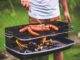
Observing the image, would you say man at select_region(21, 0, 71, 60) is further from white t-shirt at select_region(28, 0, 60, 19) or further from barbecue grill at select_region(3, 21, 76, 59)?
barbecue grill at select_region(3, 21, 76, 59)

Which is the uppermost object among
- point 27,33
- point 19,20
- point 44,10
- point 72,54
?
point 44,10

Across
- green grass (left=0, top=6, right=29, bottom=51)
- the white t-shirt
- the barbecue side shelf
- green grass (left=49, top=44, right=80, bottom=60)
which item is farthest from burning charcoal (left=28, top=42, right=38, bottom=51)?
green grass (left=0, top=6, right=29, bottom=51)

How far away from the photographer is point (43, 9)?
8.98 feet

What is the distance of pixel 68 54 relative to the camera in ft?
14.6

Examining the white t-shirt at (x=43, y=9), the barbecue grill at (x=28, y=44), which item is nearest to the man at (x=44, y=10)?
the white t-shirt at (x=43, y=9)

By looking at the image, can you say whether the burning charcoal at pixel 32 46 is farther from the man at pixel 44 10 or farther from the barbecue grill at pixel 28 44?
the man at pixel 44 10

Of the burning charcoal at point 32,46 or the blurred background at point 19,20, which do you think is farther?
the blurred background at point 19,20

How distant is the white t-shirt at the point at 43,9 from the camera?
2715mm

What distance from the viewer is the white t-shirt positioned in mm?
2715

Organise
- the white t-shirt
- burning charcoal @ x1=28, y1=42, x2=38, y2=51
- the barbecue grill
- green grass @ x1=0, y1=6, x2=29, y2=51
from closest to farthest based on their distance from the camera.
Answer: the barbecue grill < burning charcoal @ x1=28, y1=42, x2=38, y2=51 < the white t-shirt < green grass @ x1=0, y1=6, x2=29, y2=51

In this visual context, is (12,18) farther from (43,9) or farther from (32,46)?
(32,46)

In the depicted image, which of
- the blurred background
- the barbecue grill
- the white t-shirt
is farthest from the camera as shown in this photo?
the blurred background

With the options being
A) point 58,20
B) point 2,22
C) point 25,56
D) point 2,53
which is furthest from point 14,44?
point 2,22

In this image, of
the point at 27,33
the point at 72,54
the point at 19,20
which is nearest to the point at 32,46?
the point at 27,33
